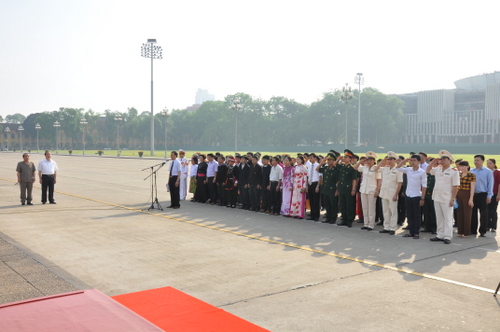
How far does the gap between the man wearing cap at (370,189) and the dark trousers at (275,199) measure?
9.87 ft

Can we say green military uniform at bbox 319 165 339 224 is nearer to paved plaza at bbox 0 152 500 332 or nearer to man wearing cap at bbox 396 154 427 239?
paved plaza at bbox 0 152 500 332

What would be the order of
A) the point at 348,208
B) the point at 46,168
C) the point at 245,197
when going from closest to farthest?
the point at 348,208 → the point at 245,197 → the point at 46,168

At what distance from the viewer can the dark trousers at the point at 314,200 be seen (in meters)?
13.1

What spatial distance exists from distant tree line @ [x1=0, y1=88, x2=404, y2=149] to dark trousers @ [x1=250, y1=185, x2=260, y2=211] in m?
85.8

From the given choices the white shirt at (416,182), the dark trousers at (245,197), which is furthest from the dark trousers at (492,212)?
the dark trousers at (245,197)

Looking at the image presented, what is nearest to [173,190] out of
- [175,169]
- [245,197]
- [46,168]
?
[175,169]

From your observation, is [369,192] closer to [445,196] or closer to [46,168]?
[445,196]

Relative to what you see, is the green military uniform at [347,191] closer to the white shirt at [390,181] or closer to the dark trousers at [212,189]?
the white shirt at [390,181]

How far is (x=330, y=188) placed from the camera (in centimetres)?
1249

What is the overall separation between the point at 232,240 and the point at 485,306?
214 inches

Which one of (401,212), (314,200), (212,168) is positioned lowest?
(401,212)

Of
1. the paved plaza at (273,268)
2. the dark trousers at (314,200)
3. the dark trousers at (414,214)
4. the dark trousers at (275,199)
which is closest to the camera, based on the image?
the paved plaza at (273,268)

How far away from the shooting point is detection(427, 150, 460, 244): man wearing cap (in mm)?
9984

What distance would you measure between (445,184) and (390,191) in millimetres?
1388
